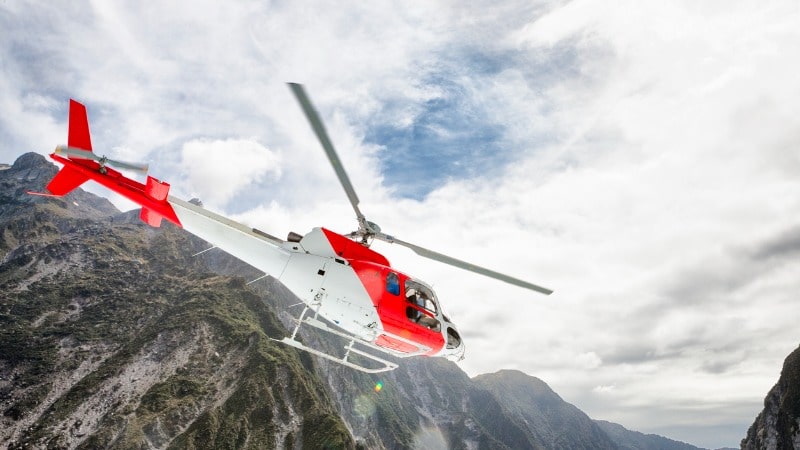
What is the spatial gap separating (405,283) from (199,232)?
8.41 meters

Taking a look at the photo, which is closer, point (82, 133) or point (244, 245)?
point (244, 245)

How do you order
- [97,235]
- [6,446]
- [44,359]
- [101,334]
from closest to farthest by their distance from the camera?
[6,446] → [44,359] → [101,334] → [97,235]

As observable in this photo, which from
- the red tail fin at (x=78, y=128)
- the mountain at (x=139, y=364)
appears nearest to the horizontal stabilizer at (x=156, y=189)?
the red tail fin at (x=78, y=128)

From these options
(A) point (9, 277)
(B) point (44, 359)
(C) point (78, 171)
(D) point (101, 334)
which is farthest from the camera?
(A) point (9, 277)

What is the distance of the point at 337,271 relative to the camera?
15.0 m

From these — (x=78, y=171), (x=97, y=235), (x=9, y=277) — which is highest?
(x=97, y=235)

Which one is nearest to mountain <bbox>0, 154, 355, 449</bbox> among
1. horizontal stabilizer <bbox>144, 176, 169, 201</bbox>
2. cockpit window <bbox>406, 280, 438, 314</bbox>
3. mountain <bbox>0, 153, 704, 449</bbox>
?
mountain <bbox>0, 153, 704, 449</bbox>

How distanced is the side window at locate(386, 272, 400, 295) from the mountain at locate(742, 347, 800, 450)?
6223 inches

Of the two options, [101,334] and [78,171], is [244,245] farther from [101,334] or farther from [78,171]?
[101,334]

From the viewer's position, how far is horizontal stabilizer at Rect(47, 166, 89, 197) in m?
17.1

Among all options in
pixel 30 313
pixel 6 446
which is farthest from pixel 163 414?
pixel 30 313

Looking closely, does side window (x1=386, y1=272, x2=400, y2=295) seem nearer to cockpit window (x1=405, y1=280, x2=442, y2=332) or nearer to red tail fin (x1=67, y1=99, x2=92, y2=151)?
cockpit window (x1=405, y1=280, x2=442, y2=332)

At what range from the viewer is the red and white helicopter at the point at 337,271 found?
49.2 ft

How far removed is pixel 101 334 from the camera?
4963 inches
